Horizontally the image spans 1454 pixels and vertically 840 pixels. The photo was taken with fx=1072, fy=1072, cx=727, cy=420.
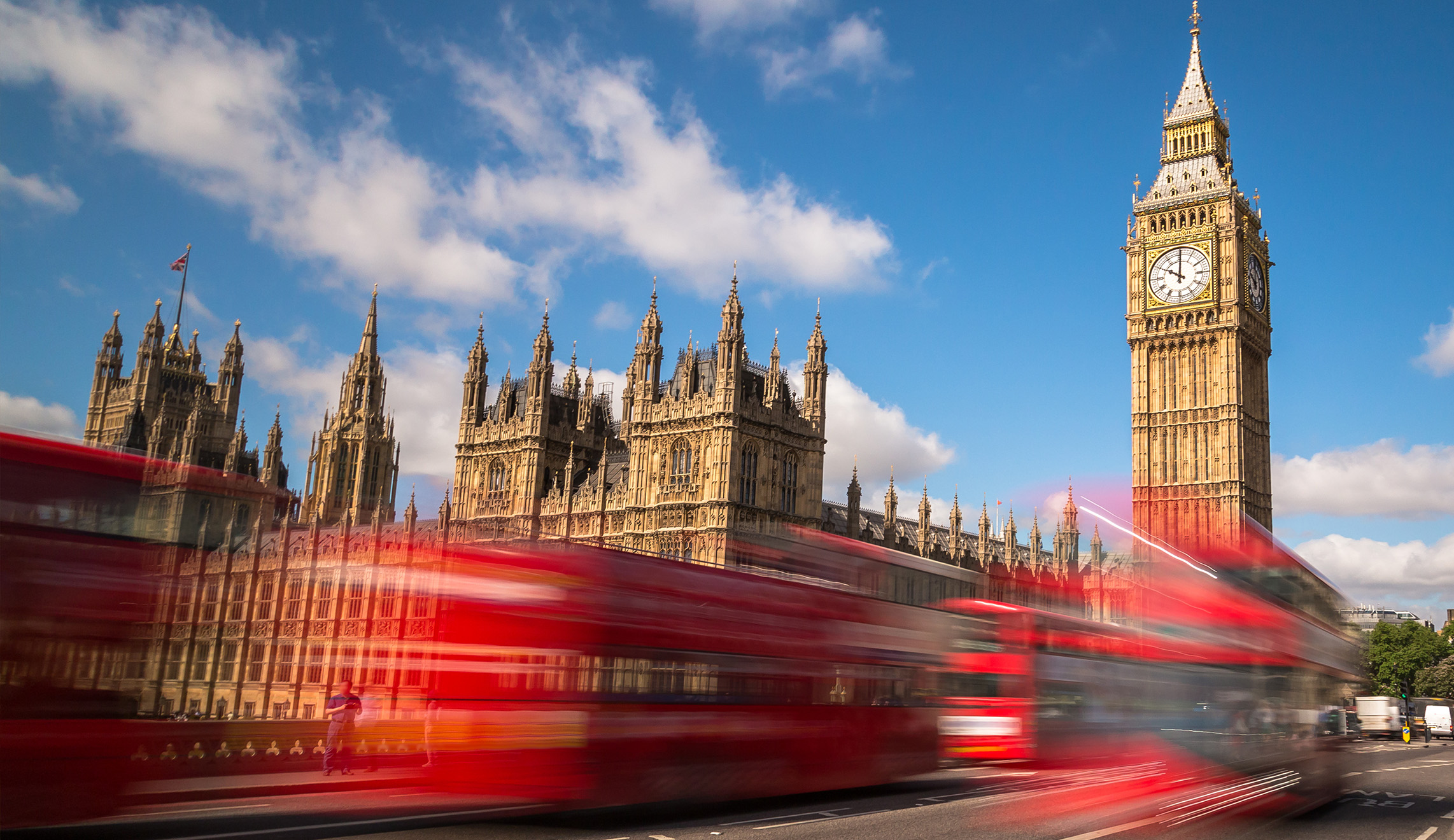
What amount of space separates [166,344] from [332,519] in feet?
144

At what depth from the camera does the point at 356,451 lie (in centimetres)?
9475

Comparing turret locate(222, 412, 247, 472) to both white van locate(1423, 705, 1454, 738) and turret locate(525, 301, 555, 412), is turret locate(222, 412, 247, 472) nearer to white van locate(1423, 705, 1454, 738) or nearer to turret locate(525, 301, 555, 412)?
turret locate(525, 301, 555, 412)

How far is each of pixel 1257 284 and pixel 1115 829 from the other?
255ft

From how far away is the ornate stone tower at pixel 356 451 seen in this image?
92.5 meters

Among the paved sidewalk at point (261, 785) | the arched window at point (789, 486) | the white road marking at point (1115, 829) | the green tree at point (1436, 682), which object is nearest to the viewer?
the paved sidewalk at point (261, 785)

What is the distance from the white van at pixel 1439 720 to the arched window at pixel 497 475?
60037 millimetres

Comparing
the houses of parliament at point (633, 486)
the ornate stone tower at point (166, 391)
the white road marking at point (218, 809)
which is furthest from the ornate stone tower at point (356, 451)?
the white road marking at point (218, 809)

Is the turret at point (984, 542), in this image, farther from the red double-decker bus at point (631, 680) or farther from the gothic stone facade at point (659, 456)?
the red double-decker bus at point (631, 680)

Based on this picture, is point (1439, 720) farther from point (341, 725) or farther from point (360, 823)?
point (360, 823)

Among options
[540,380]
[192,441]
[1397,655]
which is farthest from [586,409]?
[1397,655]

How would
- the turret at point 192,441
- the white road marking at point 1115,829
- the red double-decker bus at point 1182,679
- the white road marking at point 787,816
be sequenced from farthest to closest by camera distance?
1. the turret at point 192,441
2. the red double-decker bus at point 1182,679
3. the white road marking at point 787,816
4. the white road marking at point 1115,829

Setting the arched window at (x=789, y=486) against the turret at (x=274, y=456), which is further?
the turret at (x=274, y=456)

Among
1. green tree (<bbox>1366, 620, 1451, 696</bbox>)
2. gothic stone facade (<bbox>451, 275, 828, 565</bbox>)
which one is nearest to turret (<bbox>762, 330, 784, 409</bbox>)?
gothic stone facade (<bbox>451, 275, 828, 565</bbox>)

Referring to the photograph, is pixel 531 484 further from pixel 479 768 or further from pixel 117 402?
pixel 117 402
